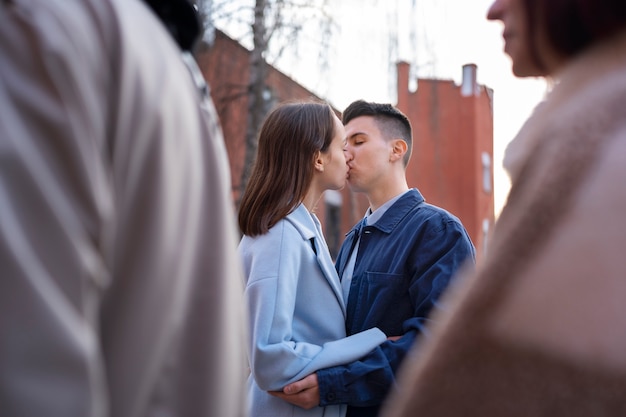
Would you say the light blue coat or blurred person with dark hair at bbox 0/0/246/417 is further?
the light blue coat

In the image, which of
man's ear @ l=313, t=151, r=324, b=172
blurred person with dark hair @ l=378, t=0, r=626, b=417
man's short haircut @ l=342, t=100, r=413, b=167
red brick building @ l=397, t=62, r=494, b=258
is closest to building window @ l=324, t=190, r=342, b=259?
red brick building @ l=397, t=62, r=494, b=258

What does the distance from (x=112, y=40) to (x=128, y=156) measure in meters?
0.15

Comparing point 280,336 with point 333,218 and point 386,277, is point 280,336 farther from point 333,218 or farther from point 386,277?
point 333,218

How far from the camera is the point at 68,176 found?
0.82m

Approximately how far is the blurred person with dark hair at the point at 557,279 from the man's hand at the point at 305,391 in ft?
4.83

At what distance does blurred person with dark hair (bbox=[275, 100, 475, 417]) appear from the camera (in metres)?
2.54

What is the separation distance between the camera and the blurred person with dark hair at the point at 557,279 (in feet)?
2.91

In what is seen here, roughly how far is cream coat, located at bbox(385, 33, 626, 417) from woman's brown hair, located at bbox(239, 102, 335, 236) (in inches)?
71.3

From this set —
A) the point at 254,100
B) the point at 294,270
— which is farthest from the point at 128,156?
the point at 254,100

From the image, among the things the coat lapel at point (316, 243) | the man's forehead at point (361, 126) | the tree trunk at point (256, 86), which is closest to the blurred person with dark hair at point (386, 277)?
the coat lapel at point (316, 243)

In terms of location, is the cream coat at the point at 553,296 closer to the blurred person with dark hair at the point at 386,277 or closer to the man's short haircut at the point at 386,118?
the blurred person with dark hair at the point at 386,277

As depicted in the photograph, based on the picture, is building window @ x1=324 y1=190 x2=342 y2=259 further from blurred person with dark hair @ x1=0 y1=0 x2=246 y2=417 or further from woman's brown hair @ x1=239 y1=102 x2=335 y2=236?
blurred person with dark hair @ x1=0 y1=0 x2=246 y2=417

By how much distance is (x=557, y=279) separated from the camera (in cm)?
91

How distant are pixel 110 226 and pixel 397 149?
2.80 m
